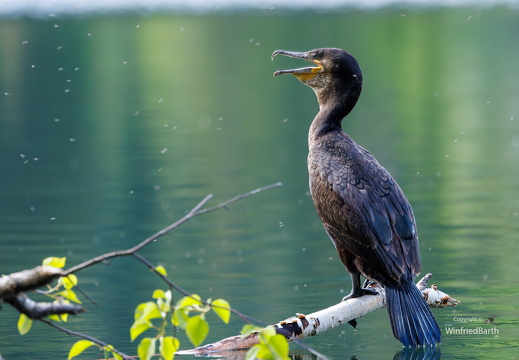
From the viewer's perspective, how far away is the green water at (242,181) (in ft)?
26.6

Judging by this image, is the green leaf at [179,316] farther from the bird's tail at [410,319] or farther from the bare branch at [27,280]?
the bird's tail at [410,319]

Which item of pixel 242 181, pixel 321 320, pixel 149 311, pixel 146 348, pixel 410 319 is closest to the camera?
pixel 149 311

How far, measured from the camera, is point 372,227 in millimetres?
6434

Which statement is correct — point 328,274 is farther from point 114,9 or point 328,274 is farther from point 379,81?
point 114,9

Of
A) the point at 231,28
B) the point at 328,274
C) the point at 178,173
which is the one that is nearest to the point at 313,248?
the point at 328,274

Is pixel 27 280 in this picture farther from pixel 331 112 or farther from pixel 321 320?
pixel 331 112

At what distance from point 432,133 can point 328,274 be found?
35.3 ft

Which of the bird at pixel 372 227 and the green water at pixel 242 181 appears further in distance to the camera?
the green water at pixel 242 181

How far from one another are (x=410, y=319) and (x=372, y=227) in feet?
1.78

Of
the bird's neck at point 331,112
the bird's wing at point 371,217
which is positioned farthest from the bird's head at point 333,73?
the bird's wing at point 371,217

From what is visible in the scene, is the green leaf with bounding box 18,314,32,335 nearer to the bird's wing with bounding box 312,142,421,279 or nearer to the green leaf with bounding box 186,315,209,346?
the green leaf with bounding box 186,315,209,346

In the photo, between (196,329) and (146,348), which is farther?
(146,348)

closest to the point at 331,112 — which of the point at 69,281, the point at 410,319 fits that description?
the point at 410,319

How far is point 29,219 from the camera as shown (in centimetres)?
1239
